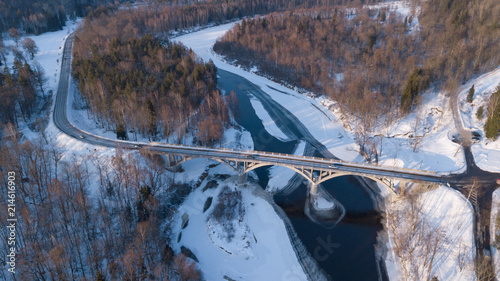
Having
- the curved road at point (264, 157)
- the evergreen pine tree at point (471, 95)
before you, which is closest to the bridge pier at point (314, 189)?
the curved road at point (264, 157)

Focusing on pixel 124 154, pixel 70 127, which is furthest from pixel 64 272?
pixel 70 127

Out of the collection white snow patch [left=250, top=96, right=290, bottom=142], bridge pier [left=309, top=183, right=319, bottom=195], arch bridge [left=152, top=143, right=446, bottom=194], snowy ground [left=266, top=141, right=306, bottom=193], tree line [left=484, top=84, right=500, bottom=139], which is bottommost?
snowy ground [left=266, top=141, right=306, bottom=193]

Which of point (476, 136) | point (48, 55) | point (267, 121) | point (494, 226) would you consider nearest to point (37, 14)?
point (48, 55)

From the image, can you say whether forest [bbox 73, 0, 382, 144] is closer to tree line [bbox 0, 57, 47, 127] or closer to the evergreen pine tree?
tree line [bbox 0, 57, 47, 127]

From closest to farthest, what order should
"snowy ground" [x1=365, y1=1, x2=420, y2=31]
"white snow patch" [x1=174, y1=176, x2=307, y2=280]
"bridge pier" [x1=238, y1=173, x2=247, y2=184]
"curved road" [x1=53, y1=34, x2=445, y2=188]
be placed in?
"white snow patch" [x1=174, y1=176, x2=307, y2=280], "curved road" [x1=53, y1=34, x2=445, y2=188], "bridge pier" [x1=238, y1=173, x2=247, y2=184], "snowy ground" [x1=365, y1=1, x2=420, y2=31]

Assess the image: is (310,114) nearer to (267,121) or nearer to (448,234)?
(267,121)

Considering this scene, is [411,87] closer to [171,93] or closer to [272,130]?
[272,130]

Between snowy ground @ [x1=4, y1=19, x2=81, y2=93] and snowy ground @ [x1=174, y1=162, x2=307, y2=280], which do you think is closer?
snowy ground @ [x1=174, y1=162, x2=307, y2=280]

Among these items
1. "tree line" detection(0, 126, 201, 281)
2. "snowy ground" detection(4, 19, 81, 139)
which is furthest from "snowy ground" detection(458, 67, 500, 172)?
"snowy ground" detection(4, 19, 81, 139)
